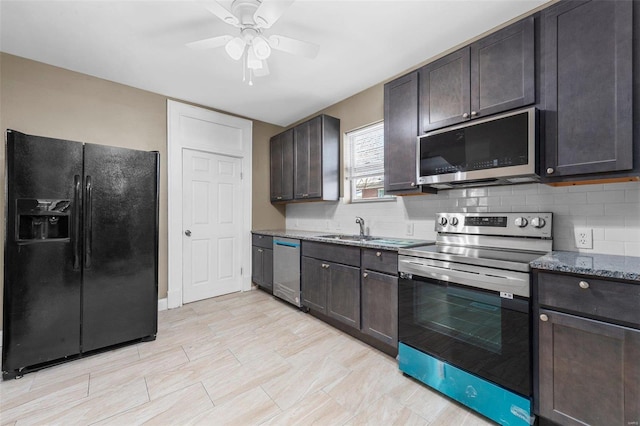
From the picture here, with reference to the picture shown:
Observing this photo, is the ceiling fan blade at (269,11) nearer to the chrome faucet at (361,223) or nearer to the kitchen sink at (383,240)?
the kitchen sink at (383,240)

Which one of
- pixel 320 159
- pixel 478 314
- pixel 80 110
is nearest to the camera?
pixel 478 314

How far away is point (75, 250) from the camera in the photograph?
2.21m

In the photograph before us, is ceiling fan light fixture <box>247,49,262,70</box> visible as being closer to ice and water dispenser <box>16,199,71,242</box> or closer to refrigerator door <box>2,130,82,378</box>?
refrigerator door <box>2,130,82,378</box>

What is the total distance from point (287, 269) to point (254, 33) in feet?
8.04

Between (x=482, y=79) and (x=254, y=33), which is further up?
(x=254, y=33)

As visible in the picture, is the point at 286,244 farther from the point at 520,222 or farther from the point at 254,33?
the point at 520,222

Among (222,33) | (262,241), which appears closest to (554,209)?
(222,33)

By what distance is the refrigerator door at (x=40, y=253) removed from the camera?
78.2 inches

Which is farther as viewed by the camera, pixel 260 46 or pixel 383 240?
pixel 383 240

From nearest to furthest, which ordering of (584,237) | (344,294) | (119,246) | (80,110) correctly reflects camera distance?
1. (584,237)
2. (119,246)
3. (344,294)
4. (80,110)

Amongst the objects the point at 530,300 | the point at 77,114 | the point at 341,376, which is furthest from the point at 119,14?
the point at 530,300

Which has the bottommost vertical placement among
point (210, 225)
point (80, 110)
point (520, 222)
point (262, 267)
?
point (262, 267)

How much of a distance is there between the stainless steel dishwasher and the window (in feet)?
3.31

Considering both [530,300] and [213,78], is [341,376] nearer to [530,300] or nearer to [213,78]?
[530,300]
